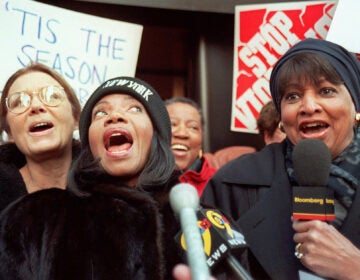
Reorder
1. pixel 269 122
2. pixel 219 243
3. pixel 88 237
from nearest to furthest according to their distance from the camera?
pixel 219 243, pixel 88 237, pixel 269 122

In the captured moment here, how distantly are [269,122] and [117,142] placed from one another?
131 cm

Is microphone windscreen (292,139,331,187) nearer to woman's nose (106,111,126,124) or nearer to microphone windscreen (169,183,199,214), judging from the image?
microphone windscreen (169,183,199,214)

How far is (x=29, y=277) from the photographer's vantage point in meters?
1.56

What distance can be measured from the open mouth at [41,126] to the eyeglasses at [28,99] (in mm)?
81

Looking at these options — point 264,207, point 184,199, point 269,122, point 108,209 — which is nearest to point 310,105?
point 264,207

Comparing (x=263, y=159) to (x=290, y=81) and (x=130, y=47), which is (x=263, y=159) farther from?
(x=130, y=47)

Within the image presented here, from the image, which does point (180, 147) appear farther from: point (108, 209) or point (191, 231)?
point (191, 231)

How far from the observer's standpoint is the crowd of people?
1575 mm

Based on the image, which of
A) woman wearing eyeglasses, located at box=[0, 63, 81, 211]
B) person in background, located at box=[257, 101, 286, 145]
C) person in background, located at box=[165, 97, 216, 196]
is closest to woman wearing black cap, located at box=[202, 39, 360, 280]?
woman wearing eyeglasses, located at box=[0, 63, 81, 211]

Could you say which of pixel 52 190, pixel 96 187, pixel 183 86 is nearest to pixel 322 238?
pixel 96 187

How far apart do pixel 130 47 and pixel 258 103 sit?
0.84m

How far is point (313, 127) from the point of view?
6.05 feet

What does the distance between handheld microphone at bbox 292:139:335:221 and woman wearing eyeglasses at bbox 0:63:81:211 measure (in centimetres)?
115

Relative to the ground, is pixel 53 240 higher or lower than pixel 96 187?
lower
